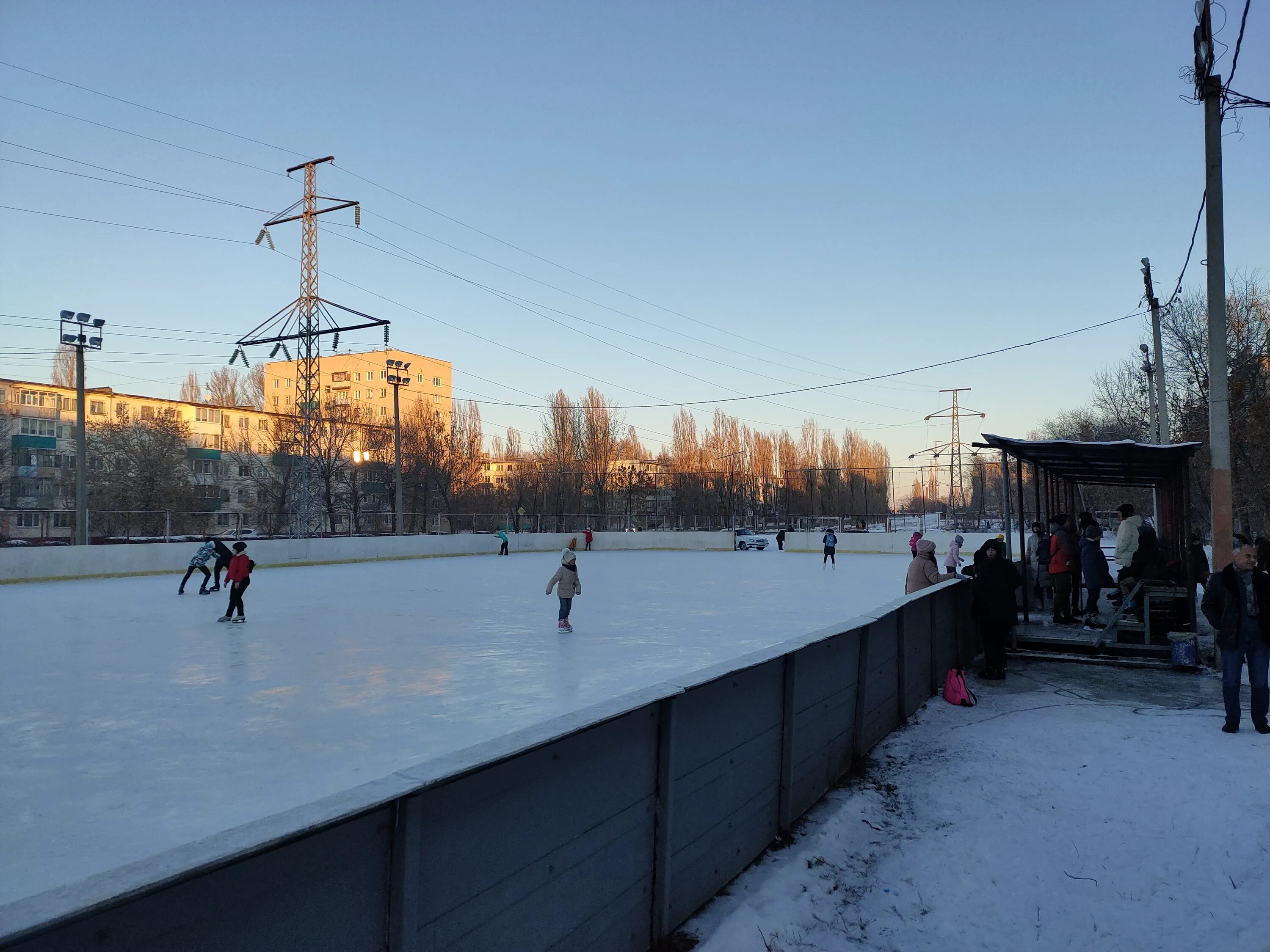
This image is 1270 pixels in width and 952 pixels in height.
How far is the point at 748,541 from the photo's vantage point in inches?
1953

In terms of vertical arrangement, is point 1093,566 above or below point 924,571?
below

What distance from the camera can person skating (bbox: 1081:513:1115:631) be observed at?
12492 mm

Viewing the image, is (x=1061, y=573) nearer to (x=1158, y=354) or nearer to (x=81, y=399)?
(x=1158, y=354)

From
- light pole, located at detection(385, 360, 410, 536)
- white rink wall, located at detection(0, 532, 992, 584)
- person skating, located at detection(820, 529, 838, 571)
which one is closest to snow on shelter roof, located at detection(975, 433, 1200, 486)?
white rink wall, located at detection(0, 532, 992, 584)

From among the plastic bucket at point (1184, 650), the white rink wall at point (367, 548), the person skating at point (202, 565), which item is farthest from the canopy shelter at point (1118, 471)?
the person skating at point (202, 565)

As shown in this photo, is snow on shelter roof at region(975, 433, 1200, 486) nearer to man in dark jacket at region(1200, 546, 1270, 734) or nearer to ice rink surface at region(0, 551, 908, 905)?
man in dark jacket at region(1200, 546, 1270, 734)

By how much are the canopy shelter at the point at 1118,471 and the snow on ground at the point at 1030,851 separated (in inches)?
160

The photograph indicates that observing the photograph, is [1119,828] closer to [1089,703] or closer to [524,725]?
[1089,703]

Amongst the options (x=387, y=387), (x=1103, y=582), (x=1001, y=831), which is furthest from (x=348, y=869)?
(x=387, y=387)

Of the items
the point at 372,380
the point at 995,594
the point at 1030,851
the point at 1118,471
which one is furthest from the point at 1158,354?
the point at 372,380

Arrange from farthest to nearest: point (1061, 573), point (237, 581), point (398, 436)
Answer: point (398, 436), point (237, 581), point (1061, 573)

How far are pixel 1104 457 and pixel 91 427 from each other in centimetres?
6282

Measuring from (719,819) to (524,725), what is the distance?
367cm

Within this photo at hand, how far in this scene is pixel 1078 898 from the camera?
4168 millimetres
